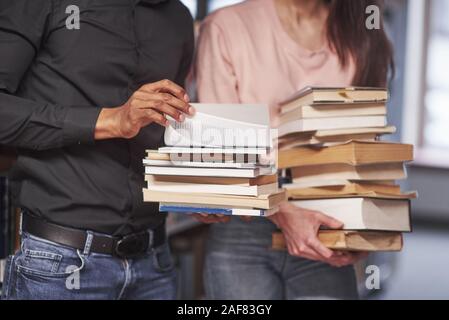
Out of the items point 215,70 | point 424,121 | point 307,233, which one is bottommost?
point 307,233

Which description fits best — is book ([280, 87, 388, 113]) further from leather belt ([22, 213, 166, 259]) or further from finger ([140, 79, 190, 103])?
leather belt ([22, 213, 166, 259])

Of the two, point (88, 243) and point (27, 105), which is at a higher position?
point (27, 105)

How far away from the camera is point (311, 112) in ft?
3.88

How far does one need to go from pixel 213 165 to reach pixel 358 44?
56cm

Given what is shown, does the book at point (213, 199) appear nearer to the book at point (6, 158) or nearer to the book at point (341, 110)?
the book at point (341, 110)

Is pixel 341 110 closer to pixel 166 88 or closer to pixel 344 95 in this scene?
pixel 344 95

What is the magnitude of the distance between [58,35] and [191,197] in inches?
14.8

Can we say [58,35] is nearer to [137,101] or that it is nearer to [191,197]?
[137,101]

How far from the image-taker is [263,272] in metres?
1.33

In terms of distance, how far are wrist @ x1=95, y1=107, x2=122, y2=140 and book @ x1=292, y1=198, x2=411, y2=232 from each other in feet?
1.54

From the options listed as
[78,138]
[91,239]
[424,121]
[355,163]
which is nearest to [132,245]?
[91,239]

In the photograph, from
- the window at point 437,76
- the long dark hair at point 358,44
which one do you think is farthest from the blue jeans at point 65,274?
the window at point 437,76

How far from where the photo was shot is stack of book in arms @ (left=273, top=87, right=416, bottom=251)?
3.79 feet

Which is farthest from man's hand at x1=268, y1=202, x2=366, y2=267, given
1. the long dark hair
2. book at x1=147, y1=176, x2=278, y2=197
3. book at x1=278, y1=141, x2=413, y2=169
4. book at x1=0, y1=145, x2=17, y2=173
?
book at x1=0, y1=145, x2=17, y2=173
